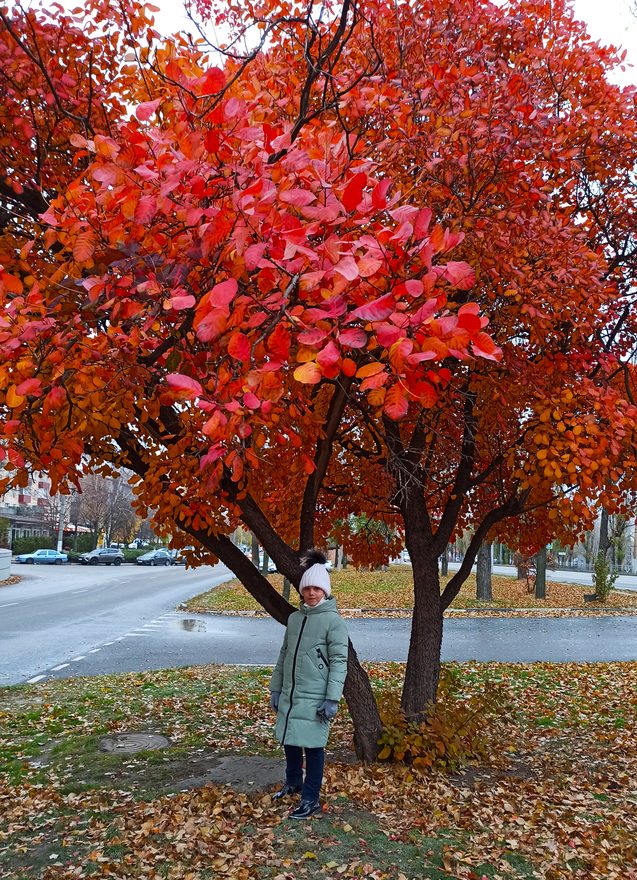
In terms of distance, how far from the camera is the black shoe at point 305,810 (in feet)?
13.2

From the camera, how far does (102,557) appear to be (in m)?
48.2

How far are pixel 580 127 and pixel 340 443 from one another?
339 centimetres

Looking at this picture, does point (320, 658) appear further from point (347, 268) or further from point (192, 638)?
point (192, 638)

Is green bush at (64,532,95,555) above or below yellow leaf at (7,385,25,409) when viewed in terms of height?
below

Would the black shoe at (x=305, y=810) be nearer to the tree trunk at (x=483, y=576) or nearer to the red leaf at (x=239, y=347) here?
the red leaf at (x=239, y=347)

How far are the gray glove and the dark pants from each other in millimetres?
196

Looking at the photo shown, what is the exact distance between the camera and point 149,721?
6973 mm

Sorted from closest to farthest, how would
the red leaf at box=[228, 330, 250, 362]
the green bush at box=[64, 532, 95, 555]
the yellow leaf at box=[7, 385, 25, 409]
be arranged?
the red leaf at box=[228, 330, 250, 362] < the yellow leaf at box=[7, 385, 25, 409] < the green bush at box=[64, 532, 95, 555]

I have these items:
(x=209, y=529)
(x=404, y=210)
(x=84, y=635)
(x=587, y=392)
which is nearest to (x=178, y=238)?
Result: (x=404, y=210)

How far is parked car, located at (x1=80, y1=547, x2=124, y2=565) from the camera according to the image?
157 feet

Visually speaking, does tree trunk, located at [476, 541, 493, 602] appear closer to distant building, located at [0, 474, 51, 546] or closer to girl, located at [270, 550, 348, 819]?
girl, located at [270, 550, 348, 819]

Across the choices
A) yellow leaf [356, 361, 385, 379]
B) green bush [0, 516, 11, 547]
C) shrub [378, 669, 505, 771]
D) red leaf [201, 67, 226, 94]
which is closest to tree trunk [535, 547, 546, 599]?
shrub [378, 669, 505, 771]

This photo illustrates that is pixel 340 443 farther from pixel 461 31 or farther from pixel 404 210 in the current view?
pixel 404 210

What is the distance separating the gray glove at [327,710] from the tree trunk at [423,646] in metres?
1.56
